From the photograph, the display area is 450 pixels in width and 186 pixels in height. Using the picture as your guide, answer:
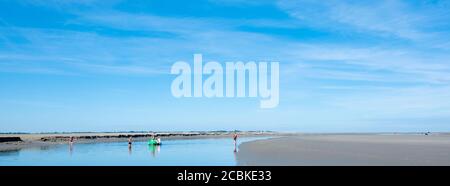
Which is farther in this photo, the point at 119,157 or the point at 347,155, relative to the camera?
the point at 119,157

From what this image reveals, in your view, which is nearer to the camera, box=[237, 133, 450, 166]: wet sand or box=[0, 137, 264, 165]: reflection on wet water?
box=[237, 133, 450, 166]: wet sand

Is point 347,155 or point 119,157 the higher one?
point 347,155

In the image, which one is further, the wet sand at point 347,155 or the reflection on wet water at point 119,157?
the reflection on wet water at point 119,157
